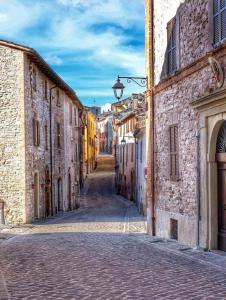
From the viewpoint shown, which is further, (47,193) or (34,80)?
(47,193)

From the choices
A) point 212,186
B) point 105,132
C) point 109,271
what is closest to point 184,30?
point 212,186

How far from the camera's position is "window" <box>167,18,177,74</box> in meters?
14.6

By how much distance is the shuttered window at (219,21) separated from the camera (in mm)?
10984

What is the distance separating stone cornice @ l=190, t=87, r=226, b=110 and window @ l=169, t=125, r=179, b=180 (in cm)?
228

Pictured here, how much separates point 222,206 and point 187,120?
285cm

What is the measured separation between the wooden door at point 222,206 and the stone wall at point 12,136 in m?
13.7

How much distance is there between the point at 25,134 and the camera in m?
23.7

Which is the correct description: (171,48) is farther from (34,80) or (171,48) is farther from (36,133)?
(36,133)

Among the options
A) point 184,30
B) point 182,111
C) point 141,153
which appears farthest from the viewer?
point 141,153

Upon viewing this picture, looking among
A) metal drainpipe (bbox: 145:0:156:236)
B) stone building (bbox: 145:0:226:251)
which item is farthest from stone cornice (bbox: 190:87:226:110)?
metal drainpipe (bbox: 145:0:156:236)

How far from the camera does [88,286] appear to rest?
306 inches

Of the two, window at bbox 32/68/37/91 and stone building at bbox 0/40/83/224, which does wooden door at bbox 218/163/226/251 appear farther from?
window at bbox 32/68/37/91

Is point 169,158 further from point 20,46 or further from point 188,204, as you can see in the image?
point 20,46

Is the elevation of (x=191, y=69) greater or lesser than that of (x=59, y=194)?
greater
